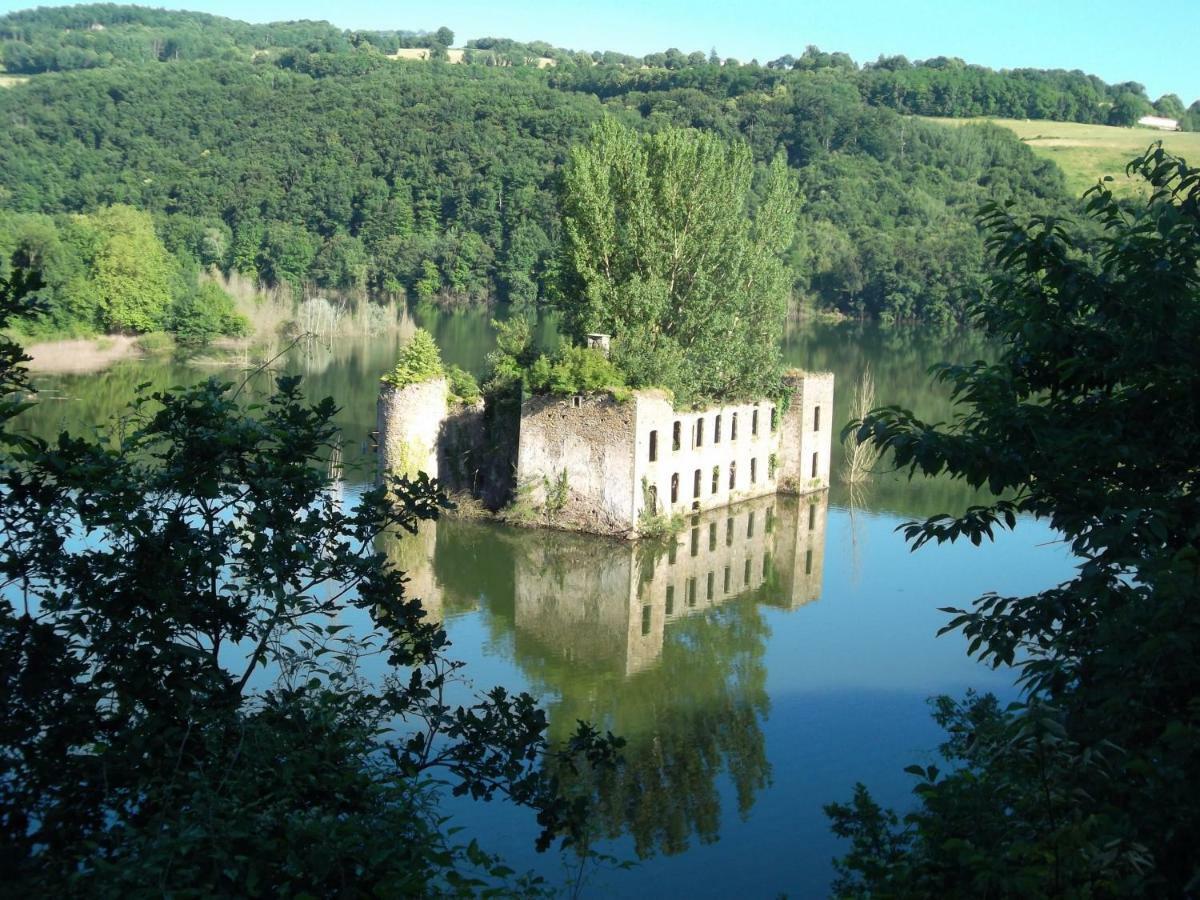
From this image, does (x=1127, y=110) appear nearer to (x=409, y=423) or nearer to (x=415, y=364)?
(x=415, y=364)

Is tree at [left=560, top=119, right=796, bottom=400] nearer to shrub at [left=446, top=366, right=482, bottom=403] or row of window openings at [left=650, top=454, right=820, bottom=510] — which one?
row of window openings at [left=650, top=454, right=820, bottom=510]

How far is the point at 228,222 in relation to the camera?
213 ft

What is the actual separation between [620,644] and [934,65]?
94.9 meters

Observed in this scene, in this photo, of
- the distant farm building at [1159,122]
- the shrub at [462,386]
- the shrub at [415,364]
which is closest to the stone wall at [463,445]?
the shrub at [462,386]

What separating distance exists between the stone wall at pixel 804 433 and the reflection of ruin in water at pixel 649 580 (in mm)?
2014

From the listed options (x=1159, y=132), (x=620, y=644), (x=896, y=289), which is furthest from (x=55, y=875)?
(x=1159, y=132)

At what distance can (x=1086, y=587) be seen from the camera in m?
6.54

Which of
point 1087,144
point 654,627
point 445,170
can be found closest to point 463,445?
point 654,627

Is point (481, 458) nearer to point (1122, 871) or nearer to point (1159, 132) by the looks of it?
point (1122, 871)

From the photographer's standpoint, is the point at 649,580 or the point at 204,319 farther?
the point at 204,319

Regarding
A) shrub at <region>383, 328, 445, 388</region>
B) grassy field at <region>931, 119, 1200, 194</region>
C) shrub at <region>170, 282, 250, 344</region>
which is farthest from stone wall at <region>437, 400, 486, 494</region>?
grassy field at <region>931, 119, 1200, 194</region>

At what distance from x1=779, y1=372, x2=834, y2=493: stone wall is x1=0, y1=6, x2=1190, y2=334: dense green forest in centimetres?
2677

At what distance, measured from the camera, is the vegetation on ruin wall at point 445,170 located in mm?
64188

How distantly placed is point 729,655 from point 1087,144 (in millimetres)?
68521
